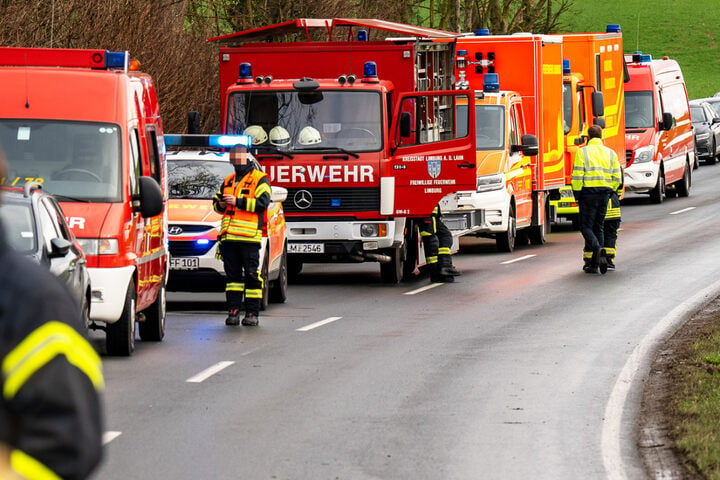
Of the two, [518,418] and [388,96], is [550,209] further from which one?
[518,418]

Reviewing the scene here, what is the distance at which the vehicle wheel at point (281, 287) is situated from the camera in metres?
17.3

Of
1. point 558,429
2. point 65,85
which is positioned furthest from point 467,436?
point 65,85

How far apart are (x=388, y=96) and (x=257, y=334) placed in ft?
18.5

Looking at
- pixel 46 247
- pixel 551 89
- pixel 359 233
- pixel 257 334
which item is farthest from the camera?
pixel 551 89

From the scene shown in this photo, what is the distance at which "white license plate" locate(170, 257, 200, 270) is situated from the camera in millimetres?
16359

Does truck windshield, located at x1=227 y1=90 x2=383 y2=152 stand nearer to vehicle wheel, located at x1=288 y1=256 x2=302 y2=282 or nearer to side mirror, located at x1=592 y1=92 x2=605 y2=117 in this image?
vehicle wheel, located at x1=288 y1=256 x2=302 y2=282

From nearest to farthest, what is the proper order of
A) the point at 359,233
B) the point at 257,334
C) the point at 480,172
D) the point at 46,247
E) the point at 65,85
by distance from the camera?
the point at 46,247
the point at 65,85
the point at 257,334
the point at 359,233
the point at 480,172

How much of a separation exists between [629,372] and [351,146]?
307 inches

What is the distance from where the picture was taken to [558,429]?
9.46m

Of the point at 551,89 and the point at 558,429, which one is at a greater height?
the point at 551,89

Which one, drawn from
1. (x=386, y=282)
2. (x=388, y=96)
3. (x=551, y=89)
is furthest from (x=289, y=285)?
(x=551, y=89)

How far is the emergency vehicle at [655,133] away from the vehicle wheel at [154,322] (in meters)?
20.5

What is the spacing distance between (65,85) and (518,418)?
200 inches

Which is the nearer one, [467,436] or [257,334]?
[467,436]
